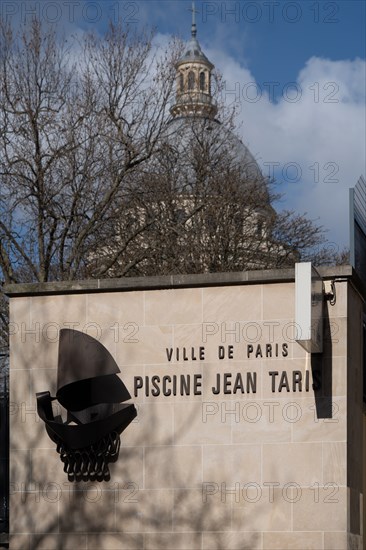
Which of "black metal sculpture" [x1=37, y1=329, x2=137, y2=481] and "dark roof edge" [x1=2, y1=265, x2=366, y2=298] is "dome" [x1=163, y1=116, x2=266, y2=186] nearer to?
"dark roof edge" [x1=2, y1=265, x2=366, y2=298]

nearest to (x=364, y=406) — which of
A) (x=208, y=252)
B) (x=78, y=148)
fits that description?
(x=78, y=148)

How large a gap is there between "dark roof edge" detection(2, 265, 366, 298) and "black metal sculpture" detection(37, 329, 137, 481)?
2.31 ft

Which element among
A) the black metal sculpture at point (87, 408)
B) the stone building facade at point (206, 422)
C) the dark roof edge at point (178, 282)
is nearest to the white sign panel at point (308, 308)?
the stone building facade at point (206, 422)

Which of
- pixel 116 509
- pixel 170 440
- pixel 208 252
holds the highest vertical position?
pixel 208 252

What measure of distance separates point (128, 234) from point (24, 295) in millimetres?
14333

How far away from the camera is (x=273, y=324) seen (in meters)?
14.6

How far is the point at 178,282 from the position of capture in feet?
49.1

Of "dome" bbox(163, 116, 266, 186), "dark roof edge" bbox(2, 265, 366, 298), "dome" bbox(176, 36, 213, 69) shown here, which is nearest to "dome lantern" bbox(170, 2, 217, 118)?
"dome" bbox(163, 116, 266, 186)

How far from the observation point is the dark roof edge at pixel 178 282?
1450 centimetres

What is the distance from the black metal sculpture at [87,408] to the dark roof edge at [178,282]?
0.70 metres

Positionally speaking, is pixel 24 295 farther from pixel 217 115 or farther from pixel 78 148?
pixel 217 115

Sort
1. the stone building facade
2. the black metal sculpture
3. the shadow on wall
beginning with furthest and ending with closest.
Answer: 1. the black metal sculpture
2. the shadow on wall
3. the stone building facade

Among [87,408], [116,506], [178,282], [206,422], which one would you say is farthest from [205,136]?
[116,506]

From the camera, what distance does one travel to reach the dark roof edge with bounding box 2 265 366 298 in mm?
14500
